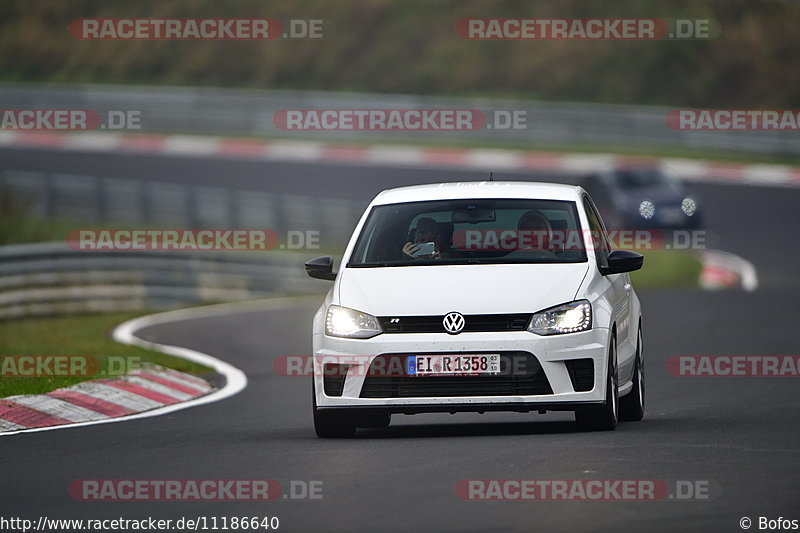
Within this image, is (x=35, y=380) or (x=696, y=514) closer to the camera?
(x=696, y=514)

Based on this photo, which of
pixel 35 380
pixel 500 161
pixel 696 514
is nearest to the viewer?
pixel 696 514

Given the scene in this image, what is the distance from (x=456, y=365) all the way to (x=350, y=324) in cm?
74

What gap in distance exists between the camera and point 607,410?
10.6 m

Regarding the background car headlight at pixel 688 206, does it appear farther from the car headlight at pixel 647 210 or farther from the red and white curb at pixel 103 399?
the red and white curb at pixel 103 399

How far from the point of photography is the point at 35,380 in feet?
47.1

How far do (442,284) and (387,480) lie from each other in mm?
2167

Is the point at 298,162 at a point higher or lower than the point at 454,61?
lower

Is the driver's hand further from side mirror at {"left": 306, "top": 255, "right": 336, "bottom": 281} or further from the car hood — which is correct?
side mirror at {"left": 306, "top": 255, "right": 336, "bottom": 281}

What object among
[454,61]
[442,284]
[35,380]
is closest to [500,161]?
[454,61]

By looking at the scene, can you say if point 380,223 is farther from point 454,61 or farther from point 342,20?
point 342,20

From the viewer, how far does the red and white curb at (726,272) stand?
96.4ft

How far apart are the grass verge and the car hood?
12.3 feet

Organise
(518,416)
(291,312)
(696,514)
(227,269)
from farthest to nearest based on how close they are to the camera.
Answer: (227,269) → (291,312) → (518,416) → (696,514)

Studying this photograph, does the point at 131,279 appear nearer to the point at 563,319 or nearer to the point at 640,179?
the point at 640,179
